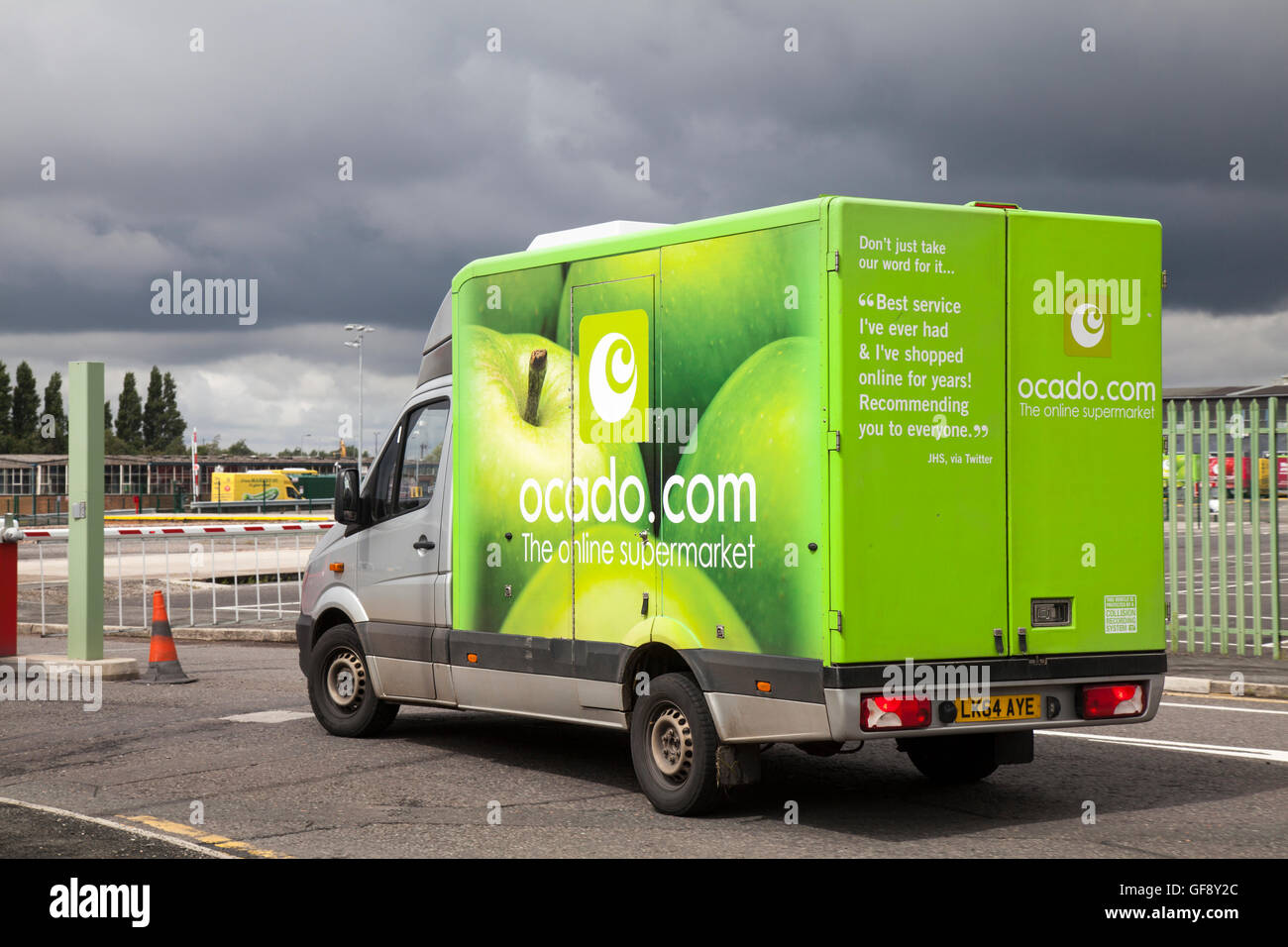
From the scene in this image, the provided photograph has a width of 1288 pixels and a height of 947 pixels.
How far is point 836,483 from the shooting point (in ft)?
21.2

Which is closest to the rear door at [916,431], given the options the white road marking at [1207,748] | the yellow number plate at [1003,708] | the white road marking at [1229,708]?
the yellow number plate at [1003,708]

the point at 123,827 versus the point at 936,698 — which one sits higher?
the point at 936,698

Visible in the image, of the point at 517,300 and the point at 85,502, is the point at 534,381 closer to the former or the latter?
the point at 517,300

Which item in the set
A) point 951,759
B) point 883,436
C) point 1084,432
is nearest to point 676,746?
point 951,759

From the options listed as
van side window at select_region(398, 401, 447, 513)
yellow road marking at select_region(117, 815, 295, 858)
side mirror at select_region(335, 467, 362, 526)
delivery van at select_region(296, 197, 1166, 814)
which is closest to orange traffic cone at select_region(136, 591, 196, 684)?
side mirror at select_region(335, 467, 362, 526)

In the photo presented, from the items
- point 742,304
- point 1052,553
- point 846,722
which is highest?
point 742,304

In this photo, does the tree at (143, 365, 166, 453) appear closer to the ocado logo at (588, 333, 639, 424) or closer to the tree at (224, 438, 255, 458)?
the tree at (224, 438, 255, 458)

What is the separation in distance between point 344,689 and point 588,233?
3728 millimetres

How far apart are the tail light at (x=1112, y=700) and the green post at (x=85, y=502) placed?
9.34m

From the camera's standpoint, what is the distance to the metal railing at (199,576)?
62.4 feet
